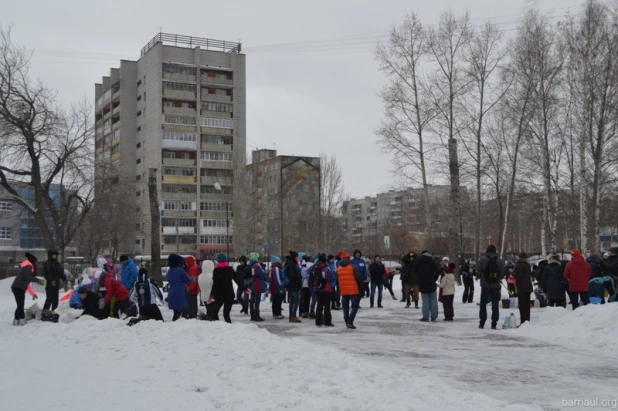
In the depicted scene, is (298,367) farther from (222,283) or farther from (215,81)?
(215,81)

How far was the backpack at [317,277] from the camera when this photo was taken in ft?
55.3

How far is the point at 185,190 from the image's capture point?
9525 cm

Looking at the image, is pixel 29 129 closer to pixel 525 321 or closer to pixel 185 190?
pixel 525 321

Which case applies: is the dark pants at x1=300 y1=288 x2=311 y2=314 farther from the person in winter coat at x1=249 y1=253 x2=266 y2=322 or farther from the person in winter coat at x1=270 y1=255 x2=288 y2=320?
the person in winter coat at x1=249 y1=253 x2=266 y2=322

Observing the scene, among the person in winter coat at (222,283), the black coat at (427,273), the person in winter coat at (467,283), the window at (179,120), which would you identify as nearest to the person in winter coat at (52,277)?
the person in winter coat at (222,283)

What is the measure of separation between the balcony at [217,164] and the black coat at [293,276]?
7799 cm

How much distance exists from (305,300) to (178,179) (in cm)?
7648

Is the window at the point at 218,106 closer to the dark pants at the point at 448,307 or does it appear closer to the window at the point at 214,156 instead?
the window at the point at 214,156

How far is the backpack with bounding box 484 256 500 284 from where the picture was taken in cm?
1669

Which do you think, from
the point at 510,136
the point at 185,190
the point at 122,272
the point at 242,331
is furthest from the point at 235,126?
the point at 242,331

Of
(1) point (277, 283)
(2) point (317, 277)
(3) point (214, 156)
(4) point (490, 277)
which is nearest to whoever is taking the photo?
(4) point (490, 277)

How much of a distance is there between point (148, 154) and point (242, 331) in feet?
286

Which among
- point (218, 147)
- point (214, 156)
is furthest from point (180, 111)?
point (214, 156)

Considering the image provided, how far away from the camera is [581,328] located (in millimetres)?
14602
